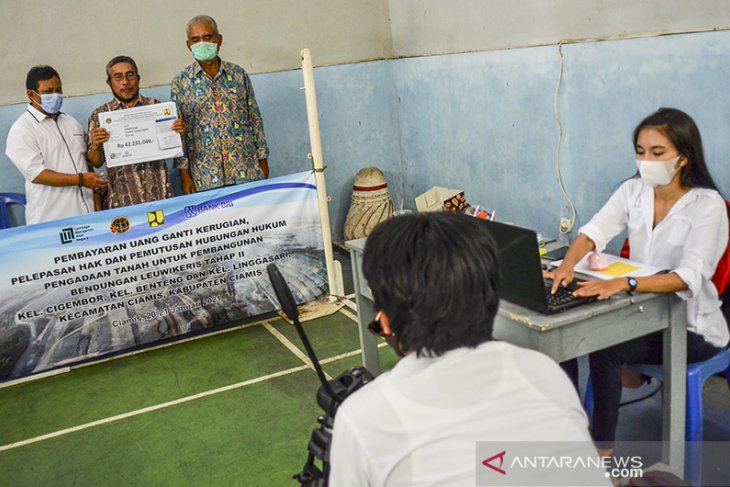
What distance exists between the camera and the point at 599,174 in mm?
4262

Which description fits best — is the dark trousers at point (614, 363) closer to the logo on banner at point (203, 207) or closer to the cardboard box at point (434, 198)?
the logo on banner at point (203, 207)

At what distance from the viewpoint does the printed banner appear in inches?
163

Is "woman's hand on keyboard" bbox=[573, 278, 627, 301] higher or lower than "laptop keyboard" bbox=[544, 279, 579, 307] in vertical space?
higher

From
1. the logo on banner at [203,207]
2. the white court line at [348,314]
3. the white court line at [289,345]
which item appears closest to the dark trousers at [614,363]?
the white court line at [289,345]

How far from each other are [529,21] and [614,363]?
2.62 m

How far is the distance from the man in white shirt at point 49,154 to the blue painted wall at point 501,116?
84 cm

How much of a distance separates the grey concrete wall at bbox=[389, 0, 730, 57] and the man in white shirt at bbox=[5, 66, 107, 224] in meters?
2.66

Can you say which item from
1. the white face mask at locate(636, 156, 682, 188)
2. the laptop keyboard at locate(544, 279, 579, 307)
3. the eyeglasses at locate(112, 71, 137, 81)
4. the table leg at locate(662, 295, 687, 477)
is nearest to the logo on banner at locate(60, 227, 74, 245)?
the eyeglasses at locate(112, 71, 137, 81)

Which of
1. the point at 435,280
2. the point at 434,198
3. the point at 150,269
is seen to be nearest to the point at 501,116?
the point at 434,198

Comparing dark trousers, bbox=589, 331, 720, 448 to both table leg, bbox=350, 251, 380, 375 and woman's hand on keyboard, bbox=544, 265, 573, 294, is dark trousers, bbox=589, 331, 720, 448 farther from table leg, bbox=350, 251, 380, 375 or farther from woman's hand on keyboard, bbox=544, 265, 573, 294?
table leg, bbox=350, 251, 380, 375

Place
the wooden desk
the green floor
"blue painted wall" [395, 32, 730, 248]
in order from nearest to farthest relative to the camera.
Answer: the wooden desk → the green floor → "blue painted wall" [395, 32, 730, 248]

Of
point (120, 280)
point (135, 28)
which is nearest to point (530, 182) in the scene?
point (120, 280)

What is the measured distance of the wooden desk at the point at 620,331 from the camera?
231 centimetres

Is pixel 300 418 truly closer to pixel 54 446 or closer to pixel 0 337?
pixel 54 446
